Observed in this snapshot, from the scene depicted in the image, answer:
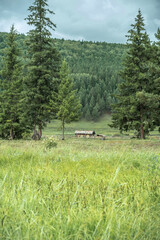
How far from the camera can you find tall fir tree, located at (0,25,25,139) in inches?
1187

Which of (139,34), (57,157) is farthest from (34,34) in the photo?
(57,157)

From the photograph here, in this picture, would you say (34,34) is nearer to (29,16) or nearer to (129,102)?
(29,16)

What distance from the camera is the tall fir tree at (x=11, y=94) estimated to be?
98.9ft

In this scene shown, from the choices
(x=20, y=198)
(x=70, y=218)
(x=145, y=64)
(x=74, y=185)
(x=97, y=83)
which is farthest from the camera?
(x=97, y=83)

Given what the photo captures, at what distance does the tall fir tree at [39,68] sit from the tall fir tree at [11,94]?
146 centimetres

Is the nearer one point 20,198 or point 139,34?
point 20,198

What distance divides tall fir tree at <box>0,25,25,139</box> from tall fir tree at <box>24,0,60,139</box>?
146 centimetres

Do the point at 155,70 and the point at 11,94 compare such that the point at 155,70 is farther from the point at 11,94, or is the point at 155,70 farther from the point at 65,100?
the point at 11,94

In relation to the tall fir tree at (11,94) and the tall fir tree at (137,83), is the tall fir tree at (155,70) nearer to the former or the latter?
the tall fir tree at (137,83)

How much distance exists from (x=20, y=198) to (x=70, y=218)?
29.1 inches

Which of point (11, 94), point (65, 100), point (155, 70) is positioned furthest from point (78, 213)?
point (65, 100)

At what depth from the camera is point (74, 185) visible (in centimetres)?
262

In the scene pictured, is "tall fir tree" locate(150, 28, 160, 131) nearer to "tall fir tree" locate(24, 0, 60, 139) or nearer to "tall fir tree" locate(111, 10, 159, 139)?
"tall fir tree" locate(111, 10, 159, 139)

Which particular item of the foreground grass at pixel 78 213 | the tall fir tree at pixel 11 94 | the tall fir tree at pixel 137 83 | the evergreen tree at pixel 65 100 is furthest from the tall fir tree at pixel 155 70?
the foreground grass at pixel 78 213
